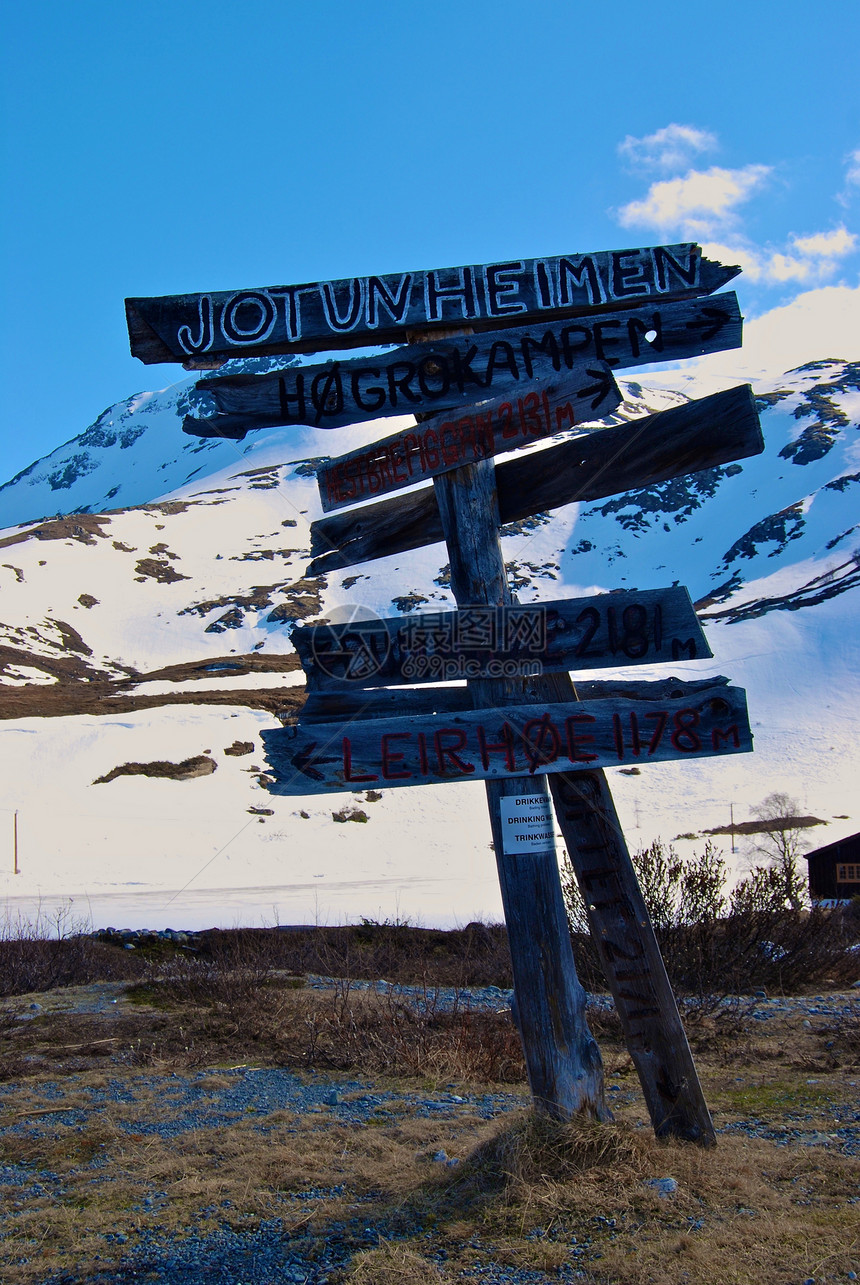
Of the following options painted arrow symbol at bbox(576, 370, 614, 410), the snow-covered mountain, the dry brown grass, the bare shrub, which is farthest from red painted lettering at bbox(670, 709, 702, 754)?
the snow-covered mountain

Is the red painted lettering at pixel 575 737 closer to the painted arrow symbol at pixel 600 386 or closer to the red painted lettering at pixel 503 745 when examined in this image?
the red painted lettering at pixel 503 745

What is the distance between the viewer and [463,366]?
476 cm

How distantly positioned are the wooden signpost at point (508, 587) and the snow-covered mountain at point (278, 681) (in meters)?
17.7

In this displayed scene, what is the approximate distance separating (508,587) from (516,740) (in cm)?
83

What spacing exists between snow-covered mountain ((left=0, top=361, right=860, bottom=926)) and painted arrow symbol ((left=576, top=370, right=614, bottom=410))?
18.5m

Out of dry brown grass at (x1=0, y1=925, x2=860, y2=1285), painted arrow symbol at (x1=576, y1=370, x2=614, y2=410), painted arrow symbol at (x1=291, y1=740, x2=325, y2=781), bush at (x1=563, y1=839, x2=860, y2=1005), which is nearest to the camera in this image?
dry brown grass at (x1=0, y1=925, x2=860, y2=1285)

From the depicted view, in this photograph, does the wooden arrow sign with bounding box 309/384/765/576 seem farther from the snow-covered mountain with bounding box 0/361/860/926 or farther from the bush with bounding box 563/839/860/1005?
the snow-covered mountain with bounding box 0/361/860/926

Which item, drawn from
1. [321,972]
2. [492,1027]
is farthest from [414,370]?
[321,972]

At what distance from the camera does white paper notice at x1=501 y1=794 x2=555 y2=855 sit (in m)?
4.32

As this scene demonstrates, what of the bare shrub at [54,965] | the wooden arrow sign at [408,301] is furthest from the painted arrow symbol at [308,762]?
the bare shrub at [54,965]

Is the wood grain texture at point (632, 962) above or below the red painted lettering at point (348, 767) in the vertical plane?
below

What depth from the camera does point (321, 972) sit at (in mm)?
12359

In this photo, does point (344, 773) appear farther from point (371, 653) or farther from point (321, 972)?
point (321, 972)

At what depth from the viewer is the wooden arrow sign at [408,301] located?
4770 mm
